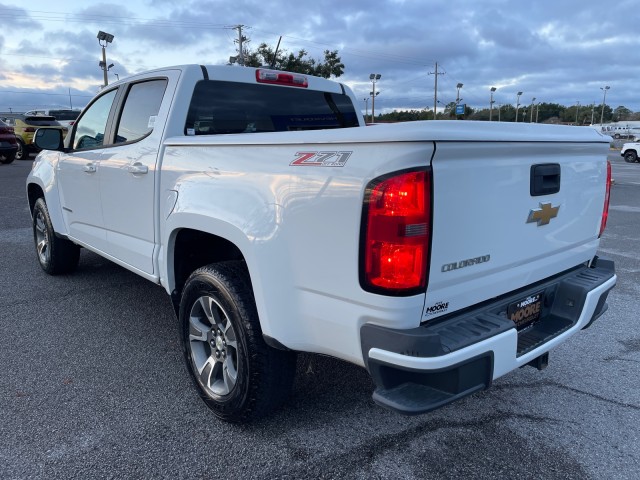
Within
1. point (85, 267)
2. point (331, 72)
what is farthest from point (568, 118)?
point (85, 267)

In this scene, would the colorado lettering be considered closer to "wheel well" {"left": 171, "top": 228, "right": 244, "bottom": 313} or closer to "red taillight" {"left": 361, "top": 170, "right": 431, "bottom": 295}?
"red taillight" {"left": 361, "top": 170, "right": 431, "bottom": 295}

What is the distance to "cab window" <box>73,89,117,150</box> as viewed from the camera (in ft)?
14.2

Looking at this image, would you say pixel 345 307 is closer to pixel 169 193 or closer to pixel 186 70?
pixel 169 193

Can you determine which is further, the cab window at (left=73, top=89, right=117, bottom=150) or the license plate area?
the cab window at (left=73, top=89, right=117, bottom=150)

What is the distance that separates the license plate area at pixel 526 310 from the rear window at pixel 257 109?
215cm

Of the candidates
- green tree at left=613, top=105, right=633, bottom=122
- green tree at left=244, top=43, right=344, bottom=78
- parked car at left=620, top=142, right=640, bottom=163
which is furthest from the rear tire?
green tree at left=613, top=105, right=633, bottom=122

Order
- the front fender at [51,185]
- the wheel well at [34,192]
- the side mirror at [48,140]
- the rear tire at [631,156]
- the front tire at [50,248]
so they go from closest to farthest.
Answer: the side mirror at [48,140] → the front fender at [51,185] → the front tire at [50,248] → the wheel well at [34,192] → the rear tire at [631,156]

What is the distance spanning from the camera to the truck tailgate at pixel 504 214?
211cm

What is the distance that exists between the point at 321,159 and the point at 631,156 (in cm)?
3248

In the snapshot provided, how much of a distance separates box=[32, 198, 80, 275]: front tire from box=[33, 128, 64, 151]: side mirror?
77 centimetres

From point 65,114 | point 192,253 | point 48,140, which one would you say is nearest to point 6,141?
point 65,114

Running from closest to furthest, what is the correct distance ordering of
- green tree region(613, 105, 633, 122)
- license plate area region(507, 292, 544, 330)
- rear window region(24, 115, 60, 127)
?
license plate area region(507, 292, 544, 330)
rear window region(24, 115, 60, 127)
green tree region(613, 105, 633, 122)

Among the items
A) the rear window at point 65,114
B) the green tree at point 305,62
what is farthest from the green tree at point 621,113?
the rear window at point 65,114

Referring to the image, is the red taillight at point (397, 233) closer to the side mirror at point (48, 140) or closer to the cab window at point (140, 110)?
the cab window at point (140, 110)
